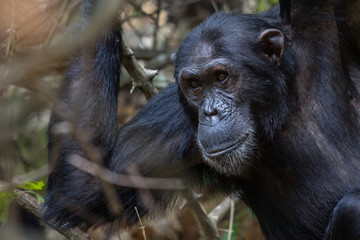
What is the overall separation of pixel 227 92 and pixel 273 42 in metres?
0.75

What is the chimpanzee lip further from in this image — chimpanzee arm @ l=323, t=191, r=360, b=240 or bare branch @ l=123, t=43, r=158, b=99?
bare branch @ l=123, t=43, r=158, b=99

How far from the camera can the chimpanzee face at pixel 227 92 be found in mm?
6176

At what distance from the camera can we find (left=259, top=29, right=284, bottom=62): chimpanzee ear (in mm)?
6254

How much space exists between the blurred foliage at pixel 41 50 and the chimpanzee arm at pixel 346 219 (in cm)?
306

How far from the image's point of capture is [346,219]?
19.3 feet

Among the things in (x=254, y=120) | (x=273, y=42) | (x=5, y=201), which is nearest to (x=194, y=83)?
(x=254, y=120)

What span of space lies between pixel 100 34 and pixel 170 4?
603cm

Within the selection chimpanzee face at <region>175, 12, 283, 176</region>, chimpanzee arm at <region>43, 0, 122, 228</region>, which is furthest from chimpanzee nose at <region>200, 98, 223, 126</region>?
chimpanzee arm at <region>43, 0, 122, 228</region>

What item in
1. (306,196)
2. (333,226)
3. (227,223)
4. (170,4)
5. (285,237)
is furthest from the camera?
(170,4)

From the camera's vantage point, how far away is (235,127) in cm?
614

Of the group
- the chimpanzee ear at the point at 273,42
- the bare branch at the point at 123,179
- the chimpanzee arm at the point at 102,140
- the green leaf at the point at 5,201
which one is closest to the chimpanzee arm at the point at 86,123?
the chimpanzee arm at the point at 102,140

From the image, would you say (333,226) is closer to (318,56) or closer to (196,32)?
(318,56)

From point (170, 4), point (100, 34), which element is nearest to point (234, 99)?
point (100, 34)

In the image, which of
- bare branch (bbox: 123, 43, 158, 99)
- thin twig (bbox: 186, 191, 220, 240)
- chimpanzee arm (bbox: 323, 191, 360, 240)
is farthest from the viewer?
thin twig (bbox: 186, 191, 220, 240)
